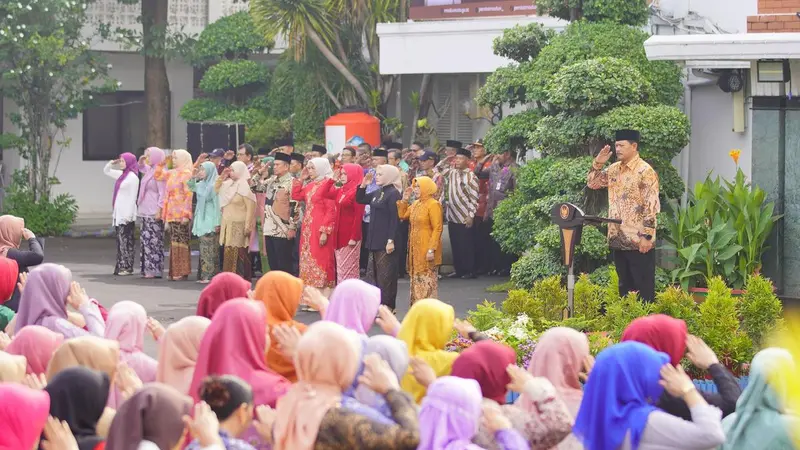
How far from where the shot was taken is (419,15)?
914 inches

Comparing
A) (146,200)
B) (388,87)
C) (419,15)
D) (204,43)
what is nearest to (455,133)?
(388,87)

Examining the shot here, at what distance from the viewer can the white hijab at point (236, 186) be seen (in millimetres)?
17188

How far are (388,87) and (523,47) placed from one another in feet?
30.8

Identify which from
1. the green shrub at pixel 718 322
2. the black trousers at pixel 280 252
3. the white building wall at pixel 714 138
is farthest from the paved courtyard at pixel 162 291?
the green shrub at pixel 718 322

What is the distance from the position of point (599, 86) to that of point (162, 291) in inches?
235

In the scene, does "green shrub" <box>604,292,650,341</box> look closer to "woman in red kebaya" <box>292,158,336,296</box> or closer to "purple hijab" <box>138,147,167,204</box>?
"woman in red kebaya" <box>292,158,336,296</box>

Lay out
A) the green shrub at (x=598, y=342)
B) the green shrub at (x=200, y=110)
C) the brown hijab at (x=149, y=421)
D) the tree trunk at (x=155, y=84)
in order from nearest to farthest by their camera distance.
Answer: the brown hijab at (x=149, y=421), the green shrub at (x=598, y=342), the tree trunk at (x=155, y=84), the green shrub at (x=200, y=110)

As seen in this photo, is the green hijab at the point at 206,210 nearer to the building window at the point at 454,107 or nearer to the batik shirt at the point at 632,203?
the batik shirt at the point at 632,203

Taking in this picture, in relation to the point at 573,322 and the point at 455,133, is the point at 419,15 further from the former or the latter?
the point at 573,322

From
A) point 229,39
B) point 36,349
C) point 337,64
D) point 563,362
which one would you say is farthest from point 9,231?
point 229,39

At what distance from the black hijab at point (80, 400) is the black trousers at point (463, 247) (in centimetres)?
1252

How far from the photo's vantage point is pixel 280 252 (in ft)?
54.7

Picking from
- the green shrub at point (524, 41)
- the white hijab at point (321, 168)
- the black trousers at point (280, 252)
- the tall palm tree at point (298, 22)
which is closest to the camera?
the white hijab at point (321, 168)

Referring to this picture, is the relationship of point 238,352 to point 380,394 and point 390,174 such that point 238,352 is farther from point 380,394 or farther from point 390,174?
point 390,174
